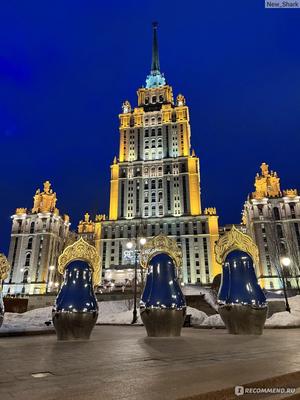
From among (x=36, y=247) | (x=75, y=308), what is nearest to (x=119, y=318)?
(x=75, y=308)

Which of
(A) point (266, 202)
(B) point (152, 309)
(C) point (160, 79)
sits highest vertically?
(C) point (160, 79)

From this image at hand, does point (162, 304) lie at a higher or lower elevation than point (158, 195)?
lower

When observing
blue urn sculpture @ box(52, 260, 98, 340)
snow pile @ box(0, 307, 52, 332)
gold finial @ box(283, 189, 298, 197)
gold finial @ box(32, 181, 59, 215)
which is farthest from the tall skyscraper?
blue urn sculpture @ box(52, 260, 98, 340)

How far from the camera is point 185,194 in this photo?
271 ft

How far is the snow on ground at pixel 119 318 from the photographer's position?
43.9 feet

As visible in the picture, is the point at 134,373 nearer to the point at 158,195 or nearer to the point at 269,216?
the point at 269,216

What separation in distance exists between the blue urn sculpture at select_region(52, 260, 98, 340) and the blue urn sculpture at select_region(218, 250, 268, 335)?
4.21 m

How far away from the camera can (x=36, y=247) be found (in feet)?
257

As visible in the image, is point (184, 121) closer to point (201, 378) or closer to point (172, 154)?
point (172, 154)

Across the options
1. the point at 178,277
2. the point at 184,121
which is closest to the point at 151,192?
the point at 184,121

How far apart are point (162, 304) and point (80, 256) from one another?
3.04 metres

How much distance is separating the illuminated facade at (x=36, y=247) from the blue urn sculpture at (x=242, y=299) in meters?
69.7

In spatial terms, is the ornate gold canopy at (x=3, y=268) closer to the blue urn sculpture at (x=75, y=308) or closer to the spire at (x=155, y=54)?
the blue urn sculpture at (x=75, y=308)

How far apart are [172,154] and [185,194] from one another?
47.3 feet
